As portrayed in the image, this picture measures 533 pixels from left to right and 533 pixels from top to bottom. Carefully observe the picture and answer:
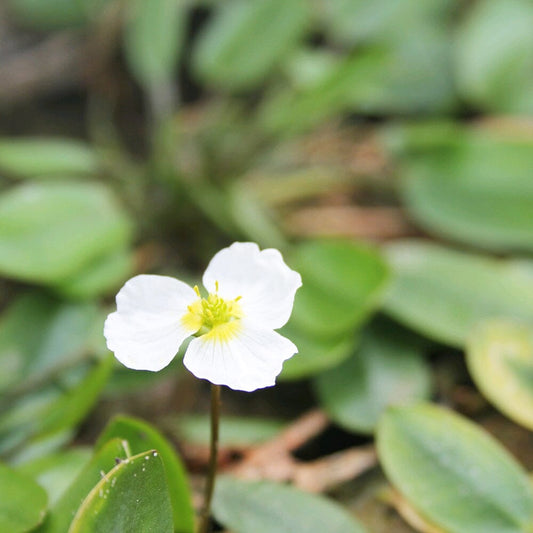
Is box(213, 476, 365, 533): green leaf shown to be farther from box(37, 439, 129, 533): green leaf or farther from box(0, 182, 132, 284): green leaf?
box(0, 182, 132, 284): green leaf

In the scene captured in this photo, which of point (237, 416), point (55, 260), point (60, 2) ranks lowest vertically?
point (237, 416)

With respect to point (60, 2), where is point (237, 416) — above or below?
below

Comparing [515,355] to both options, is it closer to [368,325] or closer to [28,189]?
[368,325]

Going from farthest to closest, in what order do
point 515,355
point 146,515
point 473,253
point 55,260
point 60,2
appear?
1. point 60,2
2. point 473,253
3. point 55,260
4. point 515,355
5. point 146,515

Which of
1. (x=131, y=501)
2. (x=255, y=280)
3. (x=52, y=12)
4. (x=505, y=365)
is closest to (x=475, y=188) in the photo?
(x=505, y=365)

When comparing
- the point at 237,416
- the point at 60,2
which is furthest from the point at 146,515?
the point at 60,2

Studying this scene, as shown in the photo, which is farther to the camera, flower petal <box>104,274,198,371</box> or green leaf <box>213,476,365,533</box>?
green leaf <box>213,476,365,533</box>

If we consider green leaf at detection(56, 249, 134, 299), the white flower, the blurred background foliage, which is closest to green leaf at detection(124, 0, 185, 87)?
the blurred background foliage
